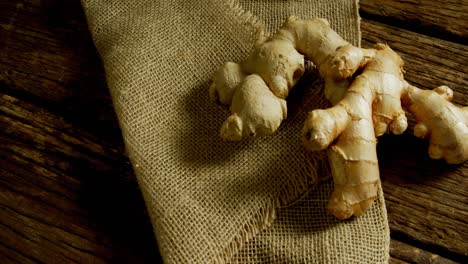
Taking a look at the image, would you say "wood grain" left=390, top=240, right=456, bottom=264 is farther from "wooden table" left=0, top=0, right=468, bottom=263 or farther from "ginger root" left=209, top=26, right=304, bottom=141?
"ginger root" left=209, top=26, right=304, bottom=141

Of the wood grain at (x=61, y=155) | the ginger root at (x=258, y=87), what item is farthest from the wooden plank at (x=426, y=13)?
the wood grain at (x=61, y=155)

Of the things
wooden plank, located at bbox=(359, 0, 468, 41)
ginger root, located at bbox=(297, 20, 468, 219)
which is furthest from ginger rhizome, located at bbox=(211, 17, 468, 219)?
wooden plank, located at bbox=(359, 0, 468, 41)

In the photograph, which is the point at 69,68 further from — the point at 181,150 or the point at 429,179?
the point at 429,179

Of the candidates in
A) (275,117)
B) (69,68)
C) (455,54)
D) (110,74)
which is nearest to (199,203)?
(275,117)

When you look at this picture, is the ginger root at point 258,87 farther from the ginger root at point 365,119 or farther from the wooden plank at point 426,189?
the wooden plank at point 426,189

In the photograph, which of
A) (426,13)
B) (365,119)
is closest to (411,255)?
(365,119)
